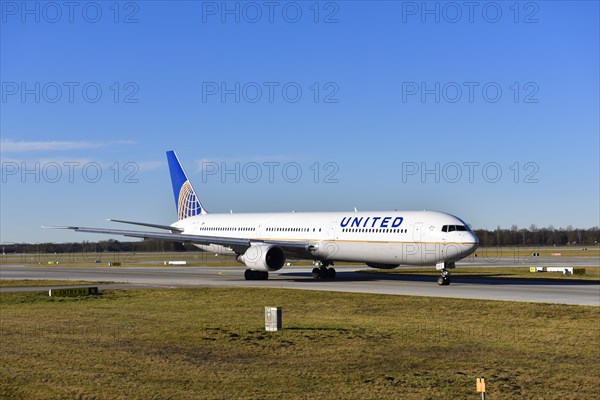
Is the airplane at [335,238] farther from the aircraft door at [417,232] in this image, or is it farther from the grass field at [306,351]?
the grass field at [306,351]

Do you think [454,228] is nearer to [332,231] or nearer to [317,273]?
[332,231]

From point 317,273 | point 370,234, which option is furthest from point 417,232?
point 317,273

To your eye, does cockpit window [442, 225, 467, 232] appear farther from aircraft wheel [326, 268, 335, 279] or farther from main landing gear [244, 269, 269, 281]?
main landing gear [244, 269, 269, 281]

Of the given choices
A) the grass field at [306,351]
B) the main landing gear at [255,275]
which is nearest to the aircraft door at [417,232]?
the grass field at [306,351]

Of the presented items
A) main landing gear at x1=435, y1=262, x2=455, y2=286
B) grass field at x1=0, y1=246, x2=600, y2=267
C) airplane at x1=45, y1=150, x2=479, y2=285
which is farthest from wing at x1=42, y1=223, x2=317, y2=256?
grass field at x1=0, y1=246, x2=600, y2=267

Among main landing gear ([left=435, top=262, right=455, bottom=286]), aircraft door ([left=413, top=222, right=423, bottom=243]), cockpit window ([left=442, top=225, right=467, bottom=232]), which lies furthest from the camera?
aircraft door ([left=413, top=222, right=423, bottom=243])

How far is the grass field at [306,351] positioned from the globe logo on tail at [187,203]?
3372 centimetres

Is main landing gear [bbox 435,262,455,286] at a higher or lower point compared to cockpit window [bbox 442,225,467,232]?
lower

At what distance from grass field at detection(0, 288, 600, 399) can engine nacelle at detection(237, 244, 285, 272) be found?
14.8 m

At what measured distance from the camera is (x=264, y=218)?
5744 centimetres

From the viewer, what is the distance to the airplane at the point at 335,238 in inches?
1692

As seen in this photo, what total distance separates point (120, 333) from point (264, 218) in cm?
3339

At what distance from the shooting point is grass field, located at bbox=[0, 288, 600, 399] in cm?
1593

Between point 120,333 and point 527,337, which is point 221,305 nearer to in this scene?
point 120,333
